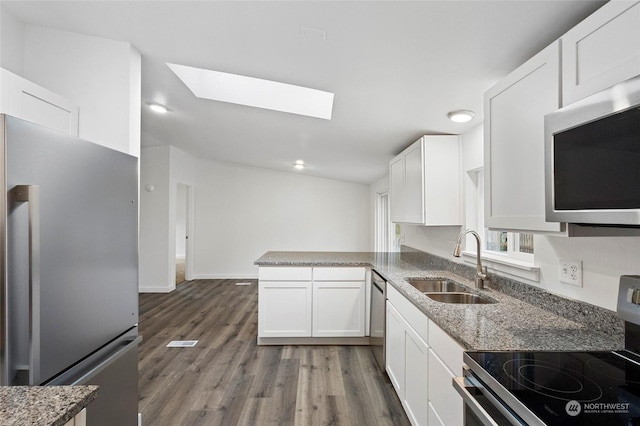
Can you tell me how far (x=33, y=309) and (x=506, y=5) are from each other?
78.6 inches

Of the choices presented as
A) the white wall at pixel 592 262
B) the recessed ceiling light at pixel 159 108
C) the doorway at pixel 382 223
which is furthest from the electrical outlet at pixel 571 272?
the doorway at pixel 382 223

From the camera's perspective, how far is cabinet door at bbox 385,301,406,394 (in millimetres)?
2156

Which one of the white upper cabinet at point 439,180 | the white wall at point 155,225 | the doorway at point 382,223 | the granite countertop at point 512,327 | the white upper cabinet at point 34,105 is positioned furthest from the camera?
the doorway at point 382,223

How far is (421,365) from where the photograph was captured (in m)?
1.77

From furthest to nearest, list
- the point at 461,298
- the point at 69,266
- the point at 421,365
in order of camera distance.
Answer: the point at 461,298 → the point at 421,365 → the point at 69,266

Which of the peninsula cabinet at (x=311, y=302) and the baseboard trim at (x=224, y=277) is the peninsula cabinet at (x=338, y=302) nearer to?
the peninsula cabinet at (x=311, y=302)

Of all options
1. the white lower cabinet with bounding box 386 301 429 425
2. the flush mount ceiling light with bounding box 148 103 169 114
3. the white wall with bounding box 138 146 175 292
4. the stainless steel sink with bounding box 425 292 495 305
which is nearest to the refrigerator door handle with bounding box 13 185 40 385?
the white lower cabinet with bounding box 386 301 429 425

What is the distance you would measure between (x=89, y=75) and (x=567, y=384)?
286 cm

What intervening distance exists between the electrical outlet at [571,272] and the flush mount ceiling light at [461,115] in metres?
1.16

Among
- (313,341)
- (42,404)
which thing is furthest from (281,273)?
(42,404)

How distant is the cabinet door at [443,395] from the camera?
1.33m

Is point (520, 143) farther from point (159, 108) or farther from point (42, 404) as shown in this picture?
point (159, 108)

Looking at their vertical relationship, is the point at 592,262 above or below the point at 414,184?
below

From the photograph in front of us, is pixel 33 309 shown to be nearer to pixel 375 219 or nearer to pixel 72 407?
pixel 72 407
